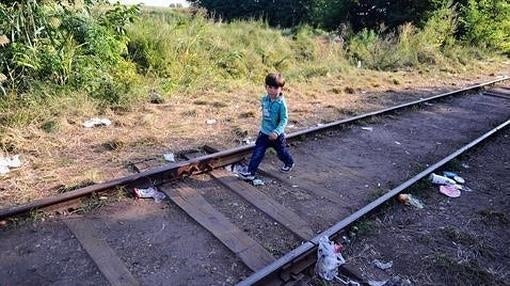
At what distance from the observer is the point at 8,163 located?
5.13 meters

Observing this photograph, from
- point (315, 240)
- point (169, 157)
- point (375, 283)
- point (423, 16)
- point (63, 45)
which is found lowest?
point (169, 157)

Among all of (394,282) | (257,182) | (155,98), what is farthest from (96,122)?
(394,282)

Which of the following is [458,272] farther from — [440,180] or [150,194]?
[150,194]

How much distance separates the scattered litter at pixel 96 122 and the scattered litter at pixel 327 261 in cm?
444

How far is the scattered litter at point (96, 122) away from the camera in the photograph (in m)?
6.70

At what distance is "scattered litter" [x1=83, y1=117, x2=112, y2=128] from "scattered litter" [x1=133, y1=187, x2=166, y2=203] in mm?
2541

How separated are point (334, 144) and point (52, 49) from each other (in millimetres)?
5151

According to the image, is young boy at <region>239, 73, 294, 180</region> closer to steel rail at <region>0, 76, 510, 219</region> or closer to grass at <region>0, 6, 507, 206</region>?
steel rail at <region>0, 76, 510, 219</region>

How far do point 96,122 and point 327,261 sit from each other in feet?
15.3

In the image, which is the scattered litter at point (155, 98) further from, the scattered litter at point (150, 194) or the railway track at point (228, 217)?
the scattered litter at point (150, 194)

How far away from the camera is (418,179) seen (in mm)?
5270

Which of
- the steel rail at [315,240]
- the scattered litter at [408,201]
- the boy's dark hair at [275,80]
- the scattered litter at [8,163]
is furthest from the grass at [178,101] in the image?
the scattered litter at [408,201]

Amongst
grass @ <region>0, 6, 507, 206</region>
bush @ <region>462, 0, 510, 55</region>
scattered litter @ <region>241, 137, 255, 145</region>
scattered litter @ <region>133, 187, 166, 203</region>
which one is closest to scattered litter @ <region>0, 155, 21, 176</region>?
grass @ <region>0, 6, 507, 206</region>

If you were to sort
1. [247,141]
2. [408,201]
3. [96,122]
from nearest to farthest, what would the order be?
[408,201] → [247,141] → [96,122]
